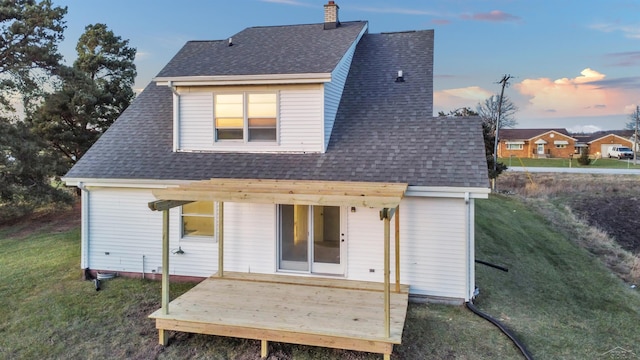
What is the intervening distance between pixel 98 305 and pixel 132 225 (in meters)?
1.92

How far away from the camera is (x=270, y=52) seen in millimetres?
10422

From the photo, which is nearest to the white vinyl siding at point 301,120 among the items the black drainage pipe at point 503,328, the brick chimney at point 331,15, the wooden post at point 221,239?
the wooden post at point 221,239

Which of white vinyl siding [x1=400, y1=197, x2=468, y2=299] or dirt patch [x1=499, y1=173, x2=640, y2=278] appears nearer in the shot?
white vinyl siding [x1=400, y1=197, x2=468, y2=299]

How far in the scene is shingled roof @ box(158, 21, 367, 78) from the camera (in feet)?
29.5

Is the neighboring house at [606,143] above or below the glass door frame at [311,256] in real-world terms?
above

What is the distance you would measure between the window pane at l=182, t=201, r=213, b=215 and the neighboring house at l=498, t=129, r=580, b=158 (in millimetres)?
57111

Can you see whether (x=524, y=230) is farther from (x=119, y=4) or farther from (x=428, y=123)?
(x=119, y=4)

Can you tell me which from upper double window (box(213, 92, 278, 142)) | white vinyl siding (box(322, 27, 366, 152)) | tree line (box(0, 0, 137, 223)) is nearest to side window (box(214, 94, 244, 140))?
upper double window (box(213, 92, 278, 142))

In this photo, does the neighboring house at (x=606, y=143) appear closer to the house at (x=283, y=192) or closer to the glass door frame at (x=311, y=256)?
the house at (x=283, y=192)

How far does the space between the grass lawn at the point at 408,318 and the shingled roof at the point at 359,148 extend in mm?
2562

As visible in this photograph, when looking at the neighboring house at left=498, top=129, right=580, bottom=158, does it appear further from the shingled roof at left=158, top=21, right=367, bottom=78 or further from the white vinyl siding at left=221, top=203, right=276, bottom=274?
the white vinyl siding at left=221, top=203, right=276, bottom=274

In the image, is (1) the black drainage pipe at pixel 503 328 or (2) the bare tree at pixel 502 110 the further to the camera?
(2) the bare tree at pixel 502 110

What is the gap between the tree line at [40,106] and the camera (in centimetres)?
1401

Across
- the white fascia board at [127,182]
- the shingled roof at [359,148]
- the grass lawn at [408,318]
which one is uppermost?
the shingled roof at [359,148]
